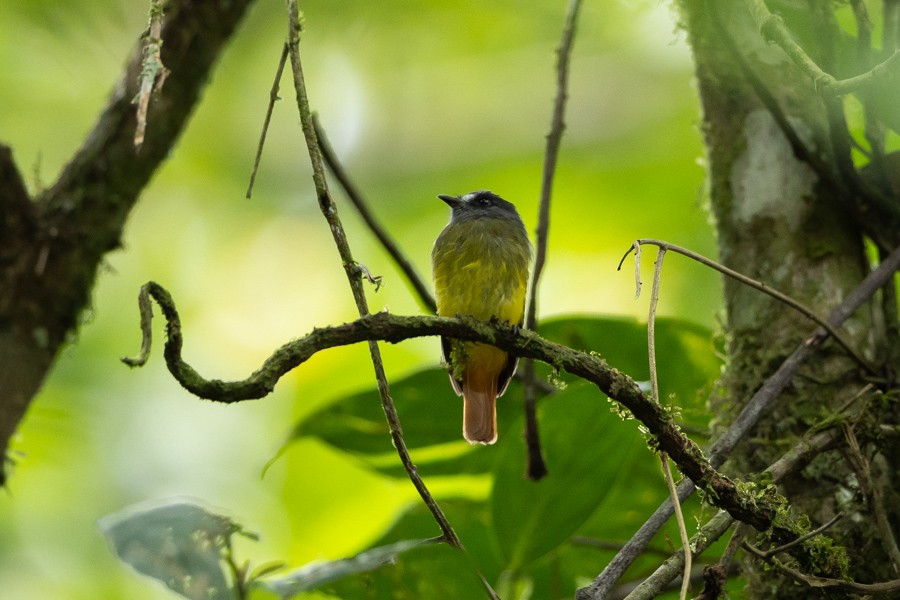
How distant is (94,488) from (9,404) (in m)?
4.55

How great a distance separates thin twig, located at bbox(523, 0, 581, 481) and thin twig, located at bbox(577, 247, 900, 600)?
0.43 meters

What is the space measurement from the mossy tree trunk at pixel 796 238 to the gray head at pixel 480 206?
124 centimetres

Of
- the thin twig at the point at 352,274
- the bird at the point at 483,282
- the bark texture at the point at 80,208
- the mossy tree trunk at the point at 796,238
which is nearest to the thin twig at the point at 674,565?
the thin twig at the point at 352,274

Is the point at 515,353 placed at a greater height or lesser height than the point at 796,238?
lesser

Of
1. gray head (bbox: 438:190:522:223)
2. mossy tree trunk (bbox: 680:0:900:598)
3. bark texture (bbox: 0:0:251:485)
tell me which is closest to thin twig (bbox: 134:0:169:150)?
bark texture (bbox: 0:0:251:485)

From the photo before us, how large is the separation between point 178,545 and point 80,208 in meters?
1.29

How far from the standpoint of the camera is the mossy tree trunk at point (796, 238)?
2371 mm

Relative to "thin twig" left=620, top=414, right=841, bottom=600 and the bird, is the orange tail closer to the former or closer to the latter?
the bird

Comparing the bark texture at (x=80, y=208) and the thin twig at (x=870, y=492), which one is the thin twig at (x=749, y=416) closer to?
the thin twig at (x=870, y=492)

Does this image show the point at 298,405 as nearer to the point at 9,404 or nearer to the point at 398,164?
the point at 398,164

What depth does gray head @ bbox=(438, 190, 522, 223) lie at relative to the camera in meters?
A: 4.06

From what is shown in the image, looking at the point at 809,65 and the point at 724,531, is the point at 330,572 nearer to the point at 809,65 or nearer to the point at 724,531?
the point at 724,531

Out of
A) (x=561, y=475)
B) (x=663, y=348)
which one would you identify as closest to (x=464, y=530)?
(x=561, y=475)

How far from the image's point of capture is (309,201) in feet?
24.6
